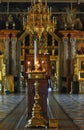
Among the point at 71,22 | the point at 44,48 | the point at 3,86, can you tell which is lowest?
the point at 3,86

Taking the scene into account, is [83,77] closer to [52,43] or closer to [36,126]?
[52,43]

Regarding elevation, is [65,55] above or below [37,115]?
above

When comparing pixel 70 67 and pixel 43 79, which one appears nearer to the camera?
pixel 43 79

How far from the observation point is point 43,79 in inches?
475

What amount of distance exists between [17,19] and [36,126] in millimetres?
20798

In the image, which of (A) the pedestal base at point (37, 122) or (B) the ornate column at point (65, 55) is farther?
(B) the ornate column at point (65, 55)

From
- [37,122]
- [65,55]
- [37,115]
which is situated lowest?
[37,122]

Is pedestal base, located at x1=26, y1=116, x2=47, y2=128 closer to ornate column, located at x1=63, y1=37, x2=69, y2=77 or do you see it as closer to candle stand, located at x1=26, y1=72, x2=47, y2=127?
candle stand, located at x1=26, y1=72, x2=47, y2=127

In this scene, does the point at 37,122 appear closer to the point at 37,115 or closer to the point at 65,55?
the point at 37,115

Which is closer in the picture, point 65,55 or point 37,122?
point 37,122

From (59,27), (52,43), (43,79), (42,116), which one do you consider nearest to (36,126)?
(42,116)

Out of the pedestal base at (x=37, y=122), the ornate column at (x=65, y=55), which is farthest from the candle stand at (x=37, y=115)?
the ornate column at (x=65, y=55)

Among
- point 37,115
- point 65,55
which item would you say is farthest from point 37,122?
point 65,55

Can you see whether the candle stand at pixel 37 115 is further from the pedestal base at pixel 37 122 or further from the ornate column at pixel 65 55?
the ornate column at pixel 65 55
